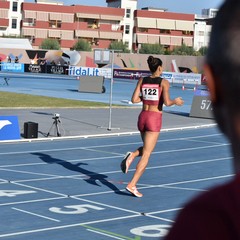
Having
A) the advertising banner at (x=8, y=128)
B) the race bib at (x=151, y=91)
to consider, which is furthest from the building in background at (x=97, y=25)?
the race bib at (x=151, y=91)

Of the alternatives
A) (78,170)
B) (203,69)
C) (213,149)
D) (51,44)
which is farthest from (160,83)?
(51,44)

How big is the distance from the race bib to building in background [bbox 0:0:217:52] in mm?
90849

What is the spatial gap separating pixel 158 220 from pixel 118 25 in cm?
9719

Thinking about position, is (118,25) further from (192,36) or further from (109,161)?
(109,161)

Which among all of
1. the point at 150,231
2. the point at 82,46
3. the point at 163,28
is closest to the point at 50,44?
the point at 82,46

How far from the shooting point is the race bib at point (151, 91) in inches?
412

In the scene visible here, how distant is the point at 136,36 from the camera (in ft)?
347

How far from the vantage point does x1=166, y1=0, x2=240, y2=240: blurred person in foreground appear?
1187 millimetres

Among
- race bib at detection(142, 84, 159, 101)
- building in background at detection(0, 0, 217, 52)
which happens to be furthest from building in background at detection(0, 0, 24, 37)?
race bib at detection(142, 84, 159, 101)

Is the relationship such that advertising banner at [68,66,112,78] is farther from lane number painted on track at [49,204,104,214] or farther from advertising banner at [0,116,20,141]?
lane number painted on track at [49,204,104,214]

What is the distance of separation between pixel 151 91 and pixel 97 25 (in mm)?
94992

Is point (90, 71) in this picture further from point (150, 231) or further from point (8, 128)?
point (150, 231)

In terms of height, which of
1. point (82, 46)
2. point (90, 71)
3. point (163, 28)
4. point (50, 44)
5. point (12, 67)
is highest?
point (163, 28)

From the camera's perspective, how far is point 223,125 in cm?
128
